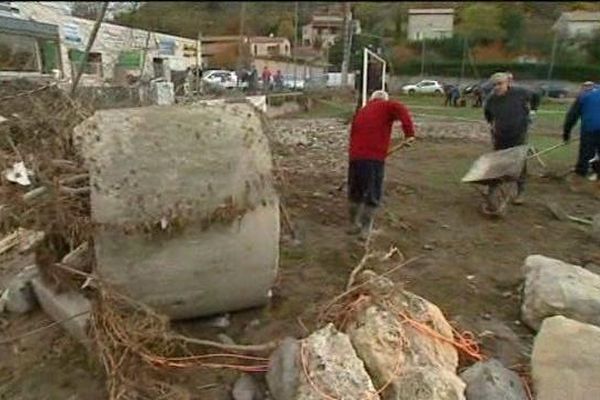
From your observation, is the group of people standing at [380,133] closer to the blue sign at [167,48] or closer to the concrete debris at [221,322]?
the concrete debris at [221,322]

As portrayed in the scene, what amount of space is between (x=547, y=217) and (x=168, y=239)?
4.52m

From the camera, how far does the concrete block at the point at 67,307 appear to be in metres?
3.37

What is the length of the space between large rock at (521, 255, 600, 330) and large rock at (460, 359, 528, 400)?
71 cm

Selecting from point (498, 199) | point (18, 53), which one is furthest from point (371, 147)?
point (18, 53)

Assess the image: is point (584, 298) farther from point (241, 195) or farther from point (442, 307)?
point (241, 195)

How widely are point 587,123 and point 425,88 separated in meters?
25.0

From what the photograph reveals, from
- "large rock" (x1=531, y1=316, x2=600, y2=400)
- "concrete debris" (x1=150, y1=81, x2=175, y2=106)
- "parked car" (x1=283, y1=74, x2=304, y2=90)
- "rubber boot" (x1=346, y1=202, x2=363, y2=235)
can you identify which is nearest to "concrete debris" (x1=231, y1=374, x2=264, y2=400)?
"large rock" (x1=531, y1=316, x2=600, y2=400)

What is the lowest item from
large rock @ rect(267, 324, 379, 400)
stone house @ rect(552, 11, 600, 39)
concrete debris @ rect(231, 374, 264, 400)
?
concrete debris @ rect(231, 374, 264, 400)

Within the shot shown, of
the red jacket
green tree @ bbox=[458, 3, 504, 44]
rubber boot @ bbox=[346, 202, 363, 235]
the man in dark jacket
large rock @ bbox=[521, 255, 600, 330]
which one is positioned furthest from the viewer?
green tree @ bbox=[458, 3, 504, 44]

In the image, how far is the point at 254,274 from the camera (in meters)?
3.36

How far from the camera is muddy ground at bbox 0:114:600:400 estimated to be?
10.9ft

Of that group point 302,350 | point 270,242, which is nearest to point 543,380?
point 302,350

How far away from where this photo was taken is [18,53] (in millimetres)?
14461

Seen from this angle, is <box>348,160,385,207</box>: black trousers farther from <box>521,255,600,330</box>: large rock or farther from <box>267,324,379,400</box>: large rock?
<box>267,324,379,400</box>: large rock
